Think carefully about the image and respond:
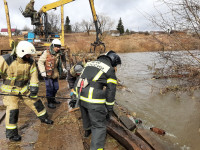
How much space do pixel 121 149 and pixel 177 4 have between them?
147 inches

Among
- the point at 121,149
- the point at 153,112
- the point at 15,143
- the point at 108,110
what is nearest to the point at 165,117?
the point at 153,112

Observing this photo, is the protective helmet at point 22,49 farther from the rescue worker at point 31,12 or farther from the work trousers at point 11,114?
the rescue worker at point 31,12

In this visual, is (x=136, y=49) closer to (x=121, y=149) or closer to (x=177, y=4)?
(x=177, y=4)

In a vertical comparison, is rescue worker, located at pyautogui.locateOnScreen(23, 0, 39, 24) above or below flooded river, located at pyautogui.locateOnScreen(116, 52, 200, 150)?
above

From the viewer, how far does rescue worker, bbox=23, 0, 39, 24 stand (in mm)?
8797

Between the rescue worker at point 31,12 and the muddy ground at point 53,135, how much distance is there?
22.9 ft

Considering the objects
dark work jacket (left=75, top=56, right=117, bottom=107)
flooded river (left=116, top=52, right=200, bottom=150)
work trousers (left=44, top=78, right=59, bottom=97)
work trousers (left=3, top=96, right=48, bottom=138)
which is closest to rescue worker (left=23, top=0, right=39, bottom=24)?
work trousers (left=44, top=78, right=59, bottom=97)

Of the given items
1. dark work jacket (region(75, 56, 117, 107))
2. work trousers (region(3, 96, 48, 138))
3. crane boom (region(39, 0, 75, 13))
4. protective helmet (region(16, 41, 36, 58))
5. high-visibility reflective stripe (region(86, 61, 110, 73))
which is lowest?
work trousers (region(3, 96, 48, 138))

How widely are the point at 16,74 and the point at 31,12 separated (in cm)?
747

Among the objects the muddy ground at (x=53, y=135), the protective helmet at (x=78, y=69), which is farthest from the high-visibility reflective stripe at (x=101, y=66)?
the muddy ground at (x=53, y=135)

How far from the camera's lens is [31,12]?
892cm

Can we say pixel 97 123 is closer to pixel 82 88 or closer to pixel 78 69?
pixel 82 88

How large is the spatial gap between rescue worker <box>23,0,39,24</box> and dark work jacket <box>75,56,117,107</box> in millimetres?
8214

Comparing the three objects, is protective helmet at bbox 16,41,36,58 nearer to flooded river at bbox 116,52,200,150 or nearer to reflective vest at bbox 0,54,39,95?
reflective vest at bbox 0,54,39,95
